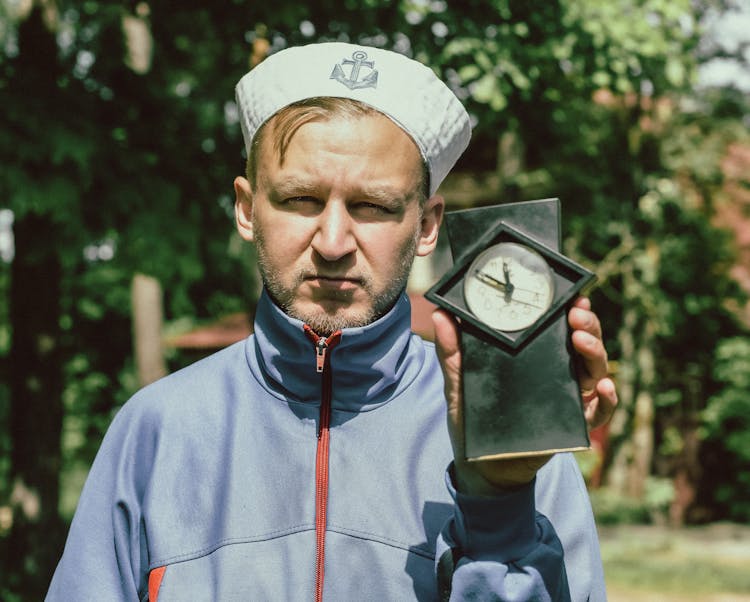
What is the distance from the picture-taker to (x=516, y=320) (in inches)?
68.1

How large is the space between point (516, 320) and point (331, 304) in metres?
0.46

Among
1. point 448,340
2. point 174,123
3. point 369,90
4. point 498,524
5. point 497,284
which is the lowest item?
point 498,524

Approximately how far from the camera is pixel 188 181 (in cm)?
612

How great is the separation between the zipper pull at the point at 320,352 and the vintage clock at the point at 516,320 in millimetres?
397

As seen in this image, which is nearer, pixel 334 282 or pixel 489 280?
pixel 489 280

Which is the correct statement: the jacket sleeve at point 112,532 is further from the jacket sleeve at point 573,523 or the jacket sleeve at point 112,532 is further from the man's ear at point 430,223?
the jacket sleeve at point 573,523

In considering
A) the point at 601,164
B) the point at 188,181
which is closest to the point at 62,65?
the point at 188,181

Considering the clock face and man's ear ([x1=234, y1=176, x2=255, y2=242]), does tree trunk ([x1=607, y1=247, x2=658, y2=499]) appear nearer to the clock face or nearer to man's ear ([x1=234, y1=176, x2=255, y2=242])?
man's ear ([x1=234, y1=176, x2=255, y2=242])

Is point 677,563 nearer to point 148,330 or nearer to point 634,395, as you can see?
point 634,395

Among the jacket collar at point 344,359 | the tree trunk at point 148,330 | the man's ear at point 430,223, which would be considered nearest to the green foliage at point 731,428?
the tree trunk at point 148,330

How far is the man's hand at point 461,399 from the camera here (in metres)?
1.66

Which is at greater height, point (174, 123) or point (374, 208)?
point (174, 123)

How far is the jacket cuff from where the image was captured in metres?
1.64

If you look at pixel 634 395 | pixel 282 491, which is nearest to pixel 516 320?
pixel 282 491
